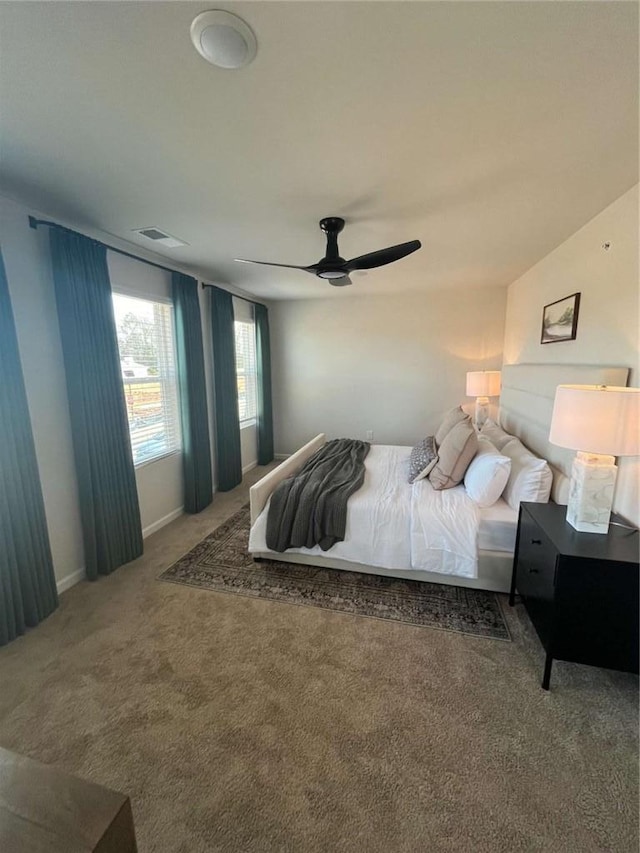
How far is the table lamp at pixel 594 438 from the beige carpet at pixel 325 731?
0.82 meters

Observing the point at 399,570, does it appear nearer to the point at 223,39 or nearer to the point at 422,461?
the point at 422,461

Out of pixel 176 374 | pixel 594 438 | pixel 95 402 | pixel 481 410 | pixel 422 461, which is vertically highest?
pixel 176 374

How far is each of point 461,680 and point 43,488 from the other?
270 cm

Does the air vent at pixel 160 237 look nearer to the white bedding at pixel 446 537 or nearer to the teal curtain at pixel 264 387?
the teal curtain at pixel 264 387

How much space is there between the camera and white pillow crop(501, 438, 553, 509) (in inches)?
86.9

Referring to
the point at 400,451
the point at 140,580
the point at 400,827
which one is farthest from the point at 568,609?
the point at 140,580

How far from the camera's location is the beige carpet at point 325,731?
3.84 ft

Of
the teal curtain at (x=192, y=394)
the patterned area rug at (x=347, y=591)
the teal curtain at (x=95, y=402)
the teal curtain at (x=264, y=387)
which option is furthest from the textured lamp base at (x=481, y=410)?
the teal curtain at (x=95, y=402)

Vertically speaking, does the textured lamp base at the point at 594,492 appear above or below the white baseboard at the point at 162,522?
above

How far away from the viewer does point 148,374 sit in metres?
3.15

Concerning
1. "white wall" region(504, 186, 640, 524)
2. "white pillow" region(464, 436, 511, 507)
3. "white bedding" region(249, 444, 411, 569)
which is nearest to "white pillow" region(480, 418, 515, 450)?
"white pillow" region(464, 436, 511, 507)

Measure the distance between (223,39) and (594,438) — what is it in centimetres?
199

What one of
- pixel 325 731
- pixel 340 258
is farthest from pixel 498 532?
pixel 340 258

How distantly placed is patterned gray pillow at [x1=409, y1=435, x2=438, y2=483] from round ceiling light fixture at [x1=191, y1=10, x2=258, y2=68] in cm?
255
